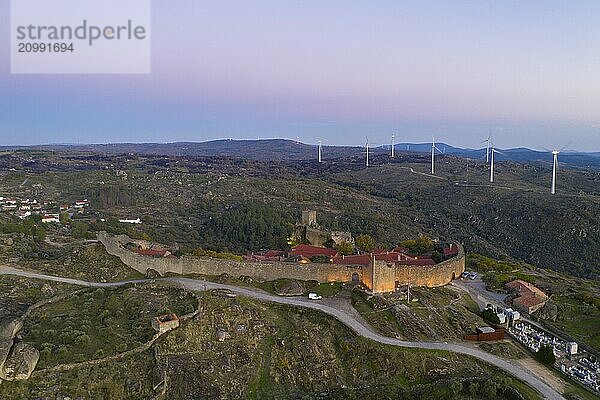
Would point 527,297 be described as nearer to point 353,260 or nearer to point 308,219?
point 353,260

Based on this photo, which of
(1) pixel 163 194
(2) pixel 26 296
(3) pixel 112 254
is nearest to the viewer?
(2) pixel 26 296

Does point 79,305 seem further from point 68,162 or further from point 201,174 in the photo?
point 68,162

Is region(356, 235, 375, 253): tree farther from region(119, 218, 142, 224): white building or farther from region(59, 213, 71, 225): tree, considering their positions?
region(59, 213, 71, 225): tree

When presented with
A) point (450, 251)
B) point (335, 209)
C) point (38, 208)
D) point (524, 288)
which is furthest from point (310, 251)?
point (335, 209)

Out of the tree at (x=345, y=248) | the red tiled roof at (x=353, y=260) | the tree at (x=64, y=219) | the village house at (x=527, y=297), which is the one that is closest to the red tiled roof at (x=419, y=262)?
the red tiled roof at (x=353, y=260)

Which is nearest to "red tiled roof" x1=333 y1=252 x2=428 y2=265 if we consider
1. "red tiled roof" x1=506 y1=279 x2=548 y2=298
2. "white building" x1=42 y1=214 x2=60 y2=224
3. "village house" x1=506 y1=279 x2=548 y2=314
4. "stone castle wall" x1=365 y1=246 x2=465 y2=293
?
"stone castle wall" x1=365 y1=246 x2=465 y2=293

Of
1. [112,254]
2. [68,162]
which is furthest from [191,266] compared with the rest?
[68,162]

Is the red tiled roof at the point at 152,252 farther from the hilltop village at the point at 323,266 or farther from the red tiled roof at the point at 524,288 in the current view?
the red tiled roof at the point at 524,288
